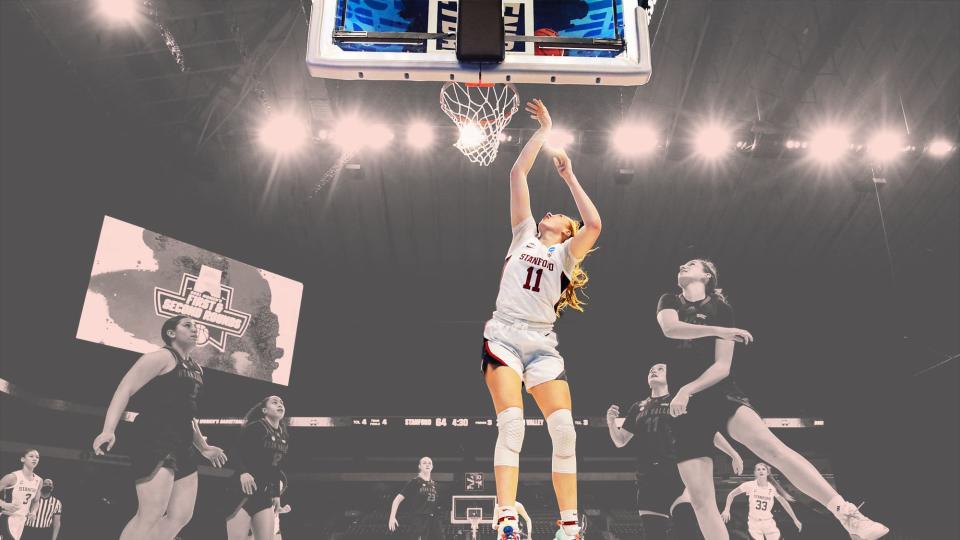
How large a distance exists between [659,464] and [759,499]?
1617 millimetres

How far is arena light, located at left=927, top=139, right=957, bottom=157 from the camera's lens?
1068cm

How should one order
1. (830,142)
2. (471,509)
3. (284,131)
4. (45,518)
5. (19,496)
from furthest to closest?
(471,509), (830,142), (284,131), (45,518), (19,496)

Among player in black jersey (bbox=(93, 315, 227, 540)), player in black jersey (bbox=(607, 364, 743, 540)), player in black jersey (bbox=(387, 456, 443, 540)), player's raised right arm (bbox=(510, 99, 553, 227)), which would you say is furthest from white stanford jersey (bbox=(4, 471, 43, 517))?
player in black jersey (bbox=(607, 364, 743, 540))

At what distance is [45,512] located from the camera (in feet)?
31.3

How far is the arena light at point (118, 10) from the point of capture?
8.28 m

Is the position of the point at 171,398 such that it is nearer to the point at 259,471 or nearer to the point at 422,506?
the point at 259,471

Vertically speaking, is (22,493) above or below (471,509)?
below

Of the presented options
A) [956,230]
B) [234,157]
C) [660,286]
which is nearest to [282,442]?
[234,157]

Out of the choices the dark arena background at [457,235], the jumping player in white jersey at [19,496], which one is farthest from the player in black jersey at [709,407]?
the jumping player in white jersey at [19,496]

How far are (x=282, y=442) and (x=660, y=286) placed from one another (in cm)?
778

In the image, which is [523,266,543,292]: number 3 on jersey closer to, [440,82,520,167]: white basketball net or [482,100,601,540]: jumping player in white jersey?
[482,100,601,540]: jumping player in white jersey

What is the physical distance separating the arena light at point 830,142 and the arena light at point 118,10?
387 inches

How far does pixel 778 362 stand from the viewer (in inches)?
516

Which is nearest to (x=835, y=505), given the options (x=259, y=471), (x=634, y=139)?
(x=634, y=139)
